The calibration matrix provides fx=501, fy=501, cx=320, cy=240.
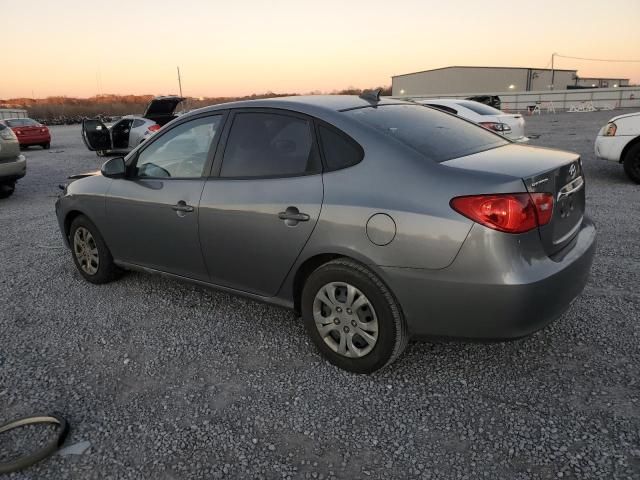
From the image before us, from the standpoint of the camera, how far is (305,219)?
2953 millimetres

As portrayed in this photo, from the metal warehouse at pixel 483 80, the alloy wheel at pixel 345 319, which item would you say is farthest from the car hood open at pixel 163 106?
the metal warehouse at pixel 483 80

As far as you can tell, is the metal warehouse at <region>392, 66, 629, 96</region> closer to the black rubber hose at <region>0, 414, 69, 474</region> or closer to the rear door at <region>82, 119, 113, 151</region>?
the rear door at <region>82, 119, 113, 151</region>

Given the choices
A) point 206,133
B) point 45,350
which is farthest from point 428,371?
point 45,350

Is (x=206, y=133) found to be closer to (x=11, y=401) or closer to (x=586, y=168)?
(x=11, y=401)

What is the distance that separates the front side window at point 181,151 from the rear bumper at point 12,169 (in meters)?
6.44

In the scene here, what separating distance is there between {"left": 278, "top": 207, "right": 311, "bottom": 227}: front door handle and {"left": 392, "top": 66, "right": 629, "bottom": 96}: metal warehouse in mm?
62752

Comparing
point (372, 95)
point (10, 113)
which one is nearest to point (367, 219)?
→ point (372, 95)

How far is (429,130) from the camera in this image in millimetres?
3162

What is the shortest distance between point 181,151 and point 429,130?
1902 millimetres

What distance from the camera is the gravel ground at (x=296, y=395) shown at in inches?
92.6

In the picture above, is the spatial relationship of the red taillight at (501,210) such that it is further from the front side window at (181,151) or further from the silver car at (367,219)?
the front side window at (181,151)

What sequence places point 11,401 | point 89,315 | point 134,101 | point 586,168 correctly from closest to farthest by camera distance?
point 11,401 → point 89,315 → point 586,168 → point 134,101

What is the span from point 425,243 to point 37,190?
10763mm

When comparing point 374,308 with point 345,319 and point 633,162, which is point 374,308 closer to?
point 345,319
